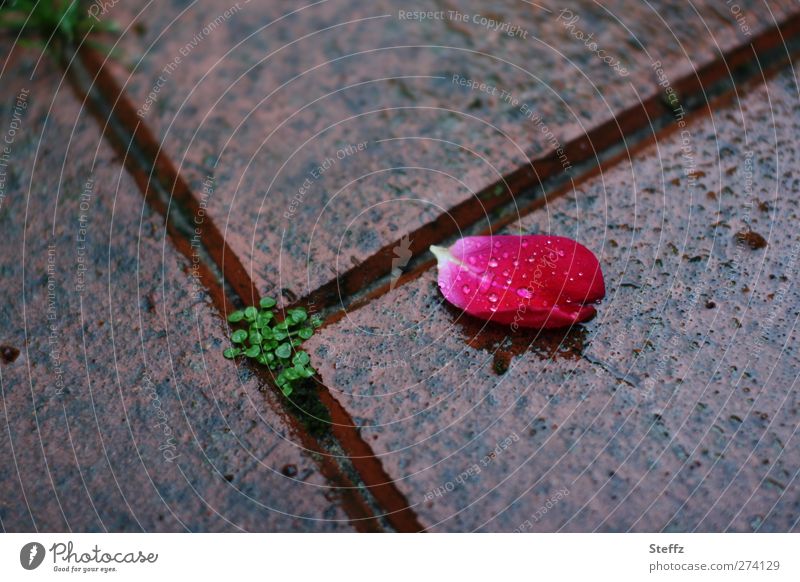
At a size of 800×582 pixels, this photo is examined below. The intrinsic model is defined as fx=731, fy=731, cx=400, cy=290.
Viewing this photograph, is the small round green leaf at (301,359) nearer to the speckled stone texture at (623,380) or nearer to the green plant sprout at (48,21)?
the speckled stone texture at (623,380)

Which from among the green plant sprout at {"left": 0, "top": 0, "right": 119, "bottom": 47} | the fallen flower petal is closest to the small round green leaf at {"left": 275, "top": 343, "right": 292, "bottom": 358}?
the fallen flower petal

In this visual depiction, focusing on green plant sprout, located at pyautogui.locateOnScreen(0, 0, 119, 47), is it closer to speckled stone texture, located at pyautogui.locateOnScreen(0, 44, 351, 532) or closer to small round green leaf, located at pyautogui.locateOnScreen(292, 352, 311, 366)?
speckled stone texture, located at pyautogui.locateOnScreen(0, 44, 351, 532)

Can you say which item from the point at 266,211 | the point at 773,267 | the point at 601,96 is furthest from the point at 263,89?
the point at 773,267

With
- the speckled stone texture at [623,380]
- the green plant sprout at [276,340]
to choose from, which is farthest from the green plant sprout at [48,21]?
the speckled stone texture at [623,380]

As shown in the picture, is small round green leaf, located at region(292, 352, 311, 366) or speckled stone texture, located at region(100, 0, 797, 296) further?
speckled stone texture, located at region(100, 0, 797, 296)

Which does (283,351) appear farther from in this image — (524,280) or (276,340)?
(524,280)
